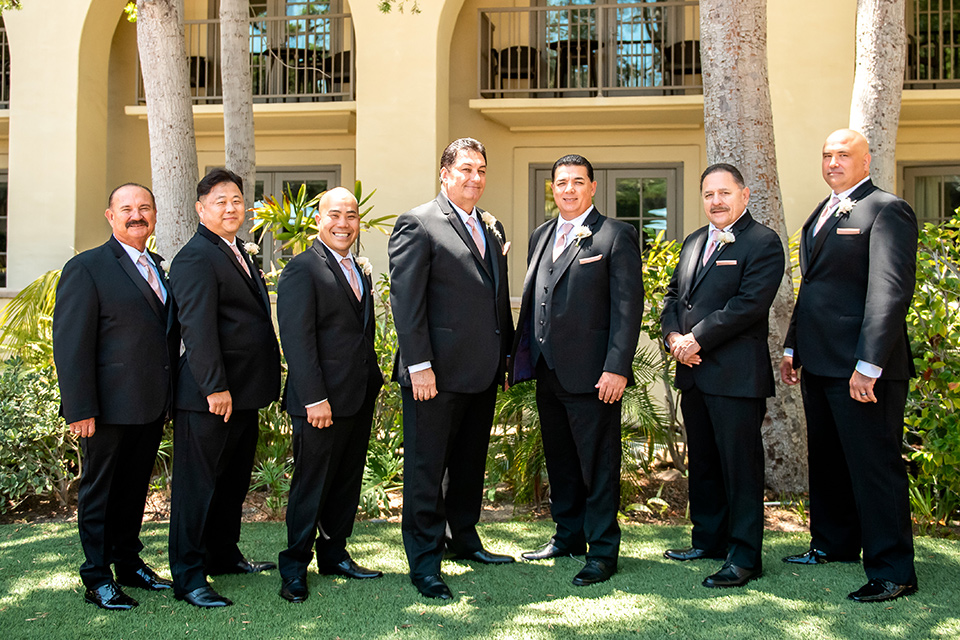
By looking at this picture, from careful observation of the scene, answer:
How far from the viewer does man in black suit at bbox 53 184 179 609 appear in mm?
3787

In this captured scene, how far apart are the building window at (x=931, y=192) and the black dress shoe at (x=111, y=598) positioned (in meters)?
10.8

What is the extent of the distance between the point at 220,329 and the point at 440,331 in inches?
41.4

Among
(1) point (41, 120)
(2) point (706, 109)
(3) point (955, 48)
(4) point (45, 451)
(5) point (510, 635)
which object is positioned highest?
(3) point (955, 48)

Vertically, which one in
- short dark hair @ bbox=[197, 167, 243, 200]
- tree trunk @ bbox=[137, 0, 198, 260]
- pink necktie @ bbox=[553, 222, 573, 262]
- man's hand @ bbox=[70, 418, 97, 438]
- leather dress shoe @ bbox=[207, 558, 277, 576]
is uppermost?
tree trunk @ bbox=[137, 0, 198, 260]

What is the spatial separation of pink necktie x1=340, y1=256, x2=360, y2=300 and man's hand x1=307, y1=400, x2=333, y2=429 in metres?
0.60

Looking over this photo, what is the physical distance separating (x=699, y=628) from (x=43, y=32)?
36.2ft

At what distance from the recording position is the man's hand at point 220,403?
3.78 metres

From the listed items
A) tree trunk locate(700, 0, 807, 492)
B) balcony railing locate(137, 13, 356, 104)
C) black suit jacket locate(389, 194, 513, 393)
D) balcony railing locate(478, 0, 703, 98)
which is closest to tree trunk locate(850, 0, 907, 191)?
tree trunk locate(700, 0, 807, 492)

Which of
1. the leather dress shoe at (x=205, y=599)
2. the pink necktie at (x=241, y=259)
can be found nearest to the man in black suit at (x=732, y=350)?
the pink necktie at (x=241, y=259)

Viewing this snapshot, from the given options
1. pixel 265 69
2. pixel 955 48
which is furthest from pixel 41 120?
pixel 955 48

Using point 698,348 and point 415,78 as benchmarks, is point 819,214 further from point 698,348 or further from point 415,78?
point 415,78

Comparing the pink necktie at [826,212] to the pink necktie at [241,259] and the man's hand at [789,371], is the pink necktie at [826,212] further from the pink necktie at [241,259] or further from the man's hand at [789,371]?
the pink necktie at [241,259]

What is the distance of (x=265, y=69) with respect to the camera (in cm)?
1212

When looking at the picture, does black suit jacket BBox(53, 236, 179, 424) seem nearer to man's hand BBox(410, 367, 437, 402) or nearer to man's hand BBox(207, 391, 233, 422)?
man's hand BBox(207, 391, 233, 422)
